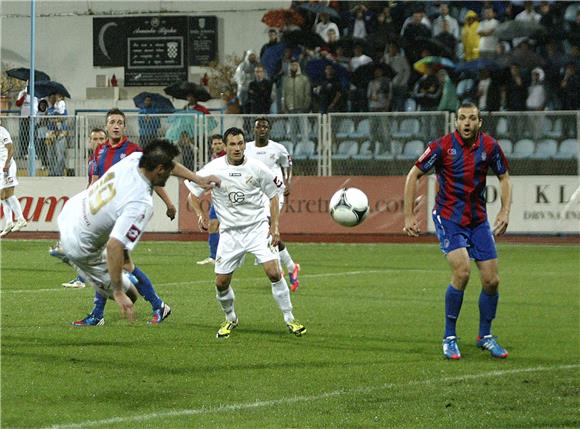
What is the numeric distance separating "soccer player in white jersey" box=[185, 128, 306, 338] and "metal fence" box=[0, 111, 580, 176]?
13.9 meters

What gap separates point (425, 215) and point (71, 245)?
17.2m

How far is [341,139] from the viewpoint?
26.4m

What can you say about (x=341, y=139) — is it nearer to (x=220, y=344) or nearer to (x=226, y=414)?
(x=220, y=344)

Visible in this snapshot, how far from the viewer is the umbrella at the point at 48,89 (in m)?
30.3

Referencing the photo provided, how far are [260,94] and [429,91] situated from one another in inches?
154

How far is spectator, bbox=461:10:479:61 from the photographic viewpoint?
27.3 m

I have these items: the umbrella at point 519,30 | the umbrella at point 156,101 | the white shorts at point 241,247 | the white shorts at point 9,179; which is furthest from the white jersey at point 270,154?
the umbrella at point 156,101

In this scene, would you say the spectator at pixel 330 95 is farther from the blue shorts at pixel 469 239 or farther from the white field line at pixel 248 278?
the blue shorts at pixel 469 239

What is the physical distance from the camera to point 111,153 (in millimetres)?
14023

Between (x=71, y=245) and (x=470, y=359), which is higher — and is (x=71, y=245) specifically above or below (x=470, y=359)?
above

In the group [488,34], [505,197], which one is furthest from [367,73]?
[505,197]

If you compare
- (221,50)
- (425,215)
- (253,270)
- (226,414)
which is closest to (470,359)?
(226,414)

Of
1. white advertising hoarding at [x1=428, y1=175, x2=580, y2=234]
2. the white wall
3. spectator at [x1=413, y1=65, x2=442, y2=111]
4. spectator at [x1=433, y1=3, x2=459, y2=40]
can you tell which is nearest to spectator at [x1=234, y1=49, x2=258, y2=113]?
spectator at [x1=413, y1=65, x2=442, y2=111]

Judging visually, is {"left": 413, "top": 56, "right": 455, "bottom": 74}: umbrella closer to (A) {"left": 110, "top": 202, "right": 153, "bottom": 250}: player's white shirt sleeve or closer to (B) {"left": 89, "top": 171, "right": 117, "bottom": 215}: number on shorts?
(B) {"left": 89, "top": 171, "right": 117, "bottom": 215}: number on shorts
